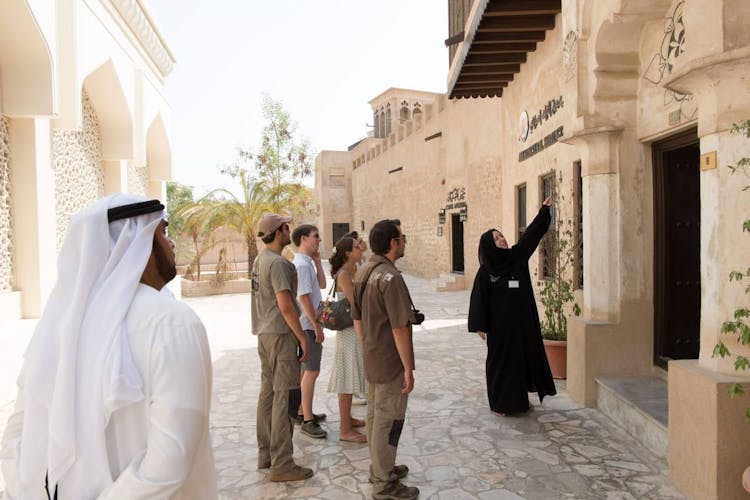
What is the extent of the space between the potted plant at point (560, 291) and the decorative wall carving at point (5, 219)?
6737 millimetres

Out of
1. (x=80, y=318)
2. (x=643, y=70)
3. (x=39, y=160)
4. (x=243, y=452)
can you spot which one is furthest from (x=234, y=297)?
(x=80, y=318)

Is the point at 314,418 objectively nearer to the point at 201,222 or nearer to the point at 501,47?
the point at 501,47

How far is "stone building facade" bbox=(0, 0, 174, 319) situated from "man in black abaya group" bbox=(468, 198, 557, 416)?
595 centimetres

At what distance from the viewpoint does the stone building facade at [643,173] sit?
2674 mm

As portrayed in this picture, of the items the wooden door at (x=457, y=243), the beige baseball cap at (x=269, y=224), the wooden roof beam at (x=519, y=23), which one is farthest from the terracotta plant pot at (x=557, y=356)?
the wooden door at (x=457, y=243)

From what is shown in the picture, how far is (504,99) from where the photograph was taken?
9102 millimetres

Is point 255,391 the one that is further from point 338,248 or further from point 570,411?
point 570,411

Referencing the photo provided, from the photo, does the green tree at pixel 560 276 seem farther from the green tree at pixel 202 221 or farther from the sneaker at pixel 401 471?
the green tree at pixel 202 221

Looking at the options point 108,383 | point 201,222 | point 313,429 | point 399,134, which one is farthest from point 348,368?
point 399,134

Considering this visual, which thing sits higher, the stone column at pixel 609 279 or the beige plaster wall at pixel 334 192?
the beige plaster wall at pixel 334 192

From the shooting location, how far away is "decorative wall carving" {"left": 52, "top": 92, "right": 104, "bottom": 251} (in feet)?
27.6

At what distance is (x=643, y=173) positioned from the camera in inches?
170

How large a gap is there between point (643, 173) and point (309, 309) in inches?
115

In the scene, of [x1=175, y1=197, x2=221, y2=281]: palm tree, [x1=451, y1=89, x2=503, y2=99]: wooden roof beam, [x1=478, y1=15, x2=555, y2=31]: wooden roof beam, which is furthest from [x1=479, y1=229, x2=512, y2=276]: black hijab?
[x1=175, y1=197, x2=221, y2=281]: palm tree
